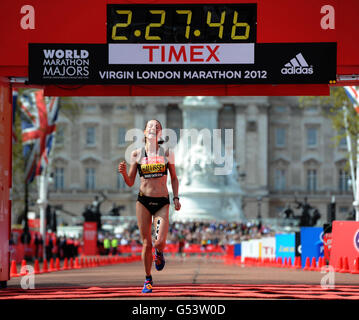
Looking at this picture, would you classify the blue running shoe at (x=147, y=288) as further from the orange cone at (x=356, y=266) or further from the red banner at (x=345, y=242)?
the red banner at (x=345, y=242)

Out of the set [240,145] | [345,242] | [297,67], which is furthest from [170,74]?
[240,145]

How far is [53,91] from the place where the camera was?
1945 cm

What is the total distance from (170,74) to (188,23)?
930mm

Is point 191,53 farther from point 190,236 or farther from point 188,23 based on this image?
point 190,236

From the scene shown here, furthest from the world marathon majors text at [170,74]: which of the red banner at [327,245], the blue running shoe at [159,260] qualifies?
the red banner at [327,245]

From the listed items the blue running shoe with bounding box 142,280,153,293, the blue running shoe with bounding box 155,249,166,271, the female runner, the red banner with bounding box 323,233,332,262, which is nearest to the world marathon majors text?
the female runner

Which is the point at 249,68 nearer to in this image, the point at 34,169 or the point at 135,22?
the point at 135,22

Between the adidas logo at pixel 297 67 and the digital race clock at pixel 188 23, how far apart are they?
29.3 inches

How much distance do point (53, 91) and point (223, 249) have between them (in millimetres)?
51551

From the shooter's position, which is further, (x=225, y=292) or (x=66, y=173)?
(x=66, y=173)

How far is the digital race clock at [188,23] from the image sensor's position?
17.2m
